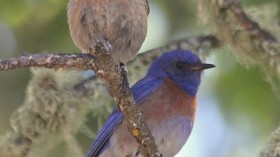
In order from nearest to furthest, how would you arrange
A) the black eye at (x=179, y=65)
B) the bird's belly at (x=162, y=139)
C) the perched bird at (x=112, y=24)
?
the perched bird at (x=112, y=24) → the bird's belly at (x=162, y=139) → the black eye at (x=179, y=65)

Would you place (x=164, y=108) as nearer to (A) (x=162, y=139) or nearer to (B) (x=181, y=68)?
(A) (x=162, y=139)

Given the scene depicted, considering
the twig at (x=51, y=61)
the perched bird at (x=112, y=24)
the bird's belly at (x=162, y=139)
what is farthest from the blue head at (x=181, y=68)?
the twig at (x=51, y=61)

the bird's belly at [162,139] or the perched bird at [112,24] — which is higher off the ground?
the perched bird at [112,24]

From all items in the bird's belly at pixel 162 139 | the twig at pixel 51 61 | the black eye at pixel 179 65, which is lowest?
the bird's belly at pixel 162 139

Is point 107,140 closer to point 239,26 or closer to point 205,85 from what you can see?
point 239,26

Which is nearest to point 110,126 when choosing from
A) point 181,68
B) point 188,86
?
point 188,86

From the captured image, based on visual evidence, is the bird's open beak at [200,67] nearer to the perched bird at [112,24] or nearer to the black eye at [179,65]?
the black eye at [179,65]

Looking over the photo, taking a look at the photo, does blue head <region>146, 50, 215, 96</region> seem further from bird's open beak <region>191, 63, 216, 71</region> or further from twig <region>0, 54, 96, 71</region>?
twig <region>0, 54, 96, 71</region>

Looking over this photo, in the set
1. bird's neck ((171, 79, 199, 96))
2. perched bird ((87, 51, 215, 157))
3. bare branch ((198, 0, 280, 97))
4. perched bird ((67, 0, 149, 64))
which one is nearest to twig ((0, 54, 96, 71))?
perched bird ((67, 0, 149, 64))
